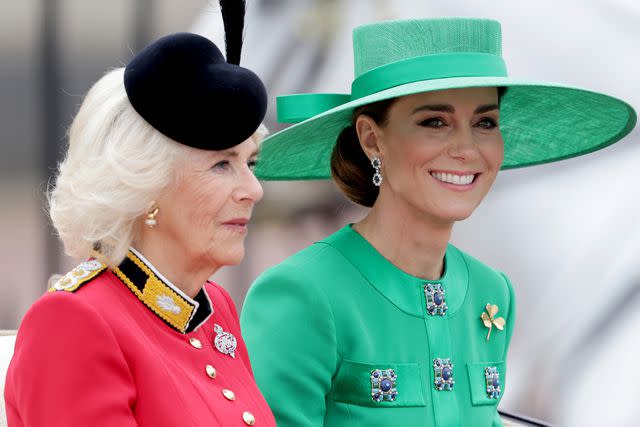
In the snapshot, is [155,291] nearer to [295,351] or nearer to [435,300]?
[295,351]

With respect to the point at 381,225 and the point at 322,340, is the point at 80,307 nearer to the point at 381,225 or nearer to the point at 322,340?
the point at 322,340

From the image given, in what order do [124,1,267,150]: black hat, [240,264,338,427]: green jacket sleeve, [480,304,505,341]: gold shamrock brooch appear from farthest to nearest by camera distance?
1. [480,304,505,341]: gold shamrock brooch
2. [240,264,338,427]: green jacket sleeve
3. [124,1,267,150]: black hat

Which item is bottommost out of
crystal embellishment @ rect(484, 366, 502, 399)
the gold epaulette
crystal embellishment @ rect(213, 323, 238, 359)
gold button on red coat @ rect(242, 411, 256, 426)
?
crystal embellishment @ rect(484, 366, 502, 399)

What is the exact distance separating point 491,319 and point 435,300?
185 millimetres

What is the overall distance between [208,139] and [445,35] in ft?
2.50

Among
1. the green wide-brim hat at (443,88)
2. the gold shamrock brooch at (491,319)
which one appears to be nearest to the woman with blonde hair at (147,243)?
the green wide-brim hat at (443,88)

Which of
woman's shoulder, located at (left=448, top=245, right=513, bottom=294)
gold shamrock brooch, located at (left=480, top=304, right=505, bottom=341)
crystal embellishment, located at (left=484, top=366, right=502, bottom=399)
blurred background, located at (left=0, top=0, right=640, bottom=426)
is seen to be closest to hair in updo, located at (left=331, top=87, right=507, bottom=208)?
woman's shoulder, located at (left=448, top=245, right=513, bottom=294)

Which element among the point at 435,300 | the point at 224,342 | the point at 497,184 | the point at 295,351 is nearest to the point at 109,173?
the point at 224,342

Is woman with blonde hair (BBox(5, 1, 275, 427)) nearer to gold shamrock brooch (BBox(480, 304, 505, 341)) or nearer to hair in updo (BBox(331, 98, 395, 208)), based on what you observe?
hair in updo (BBox(331, 98, 395, 208))

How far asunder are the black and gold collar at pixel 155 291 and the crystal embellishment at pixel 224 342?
98 millimetres

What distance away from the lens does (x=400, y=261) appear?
198cm

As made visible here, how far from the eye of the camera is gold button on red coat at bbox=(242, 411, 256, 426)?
4.38 feet

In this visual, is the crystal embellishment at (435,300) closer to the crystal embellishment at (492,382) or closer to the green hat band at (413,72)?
the crystal embellishment at (492,382)

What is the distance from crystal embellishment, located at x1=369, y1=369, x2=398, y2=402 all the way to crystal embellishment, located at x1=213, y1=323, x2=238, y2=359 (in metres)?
0.45
